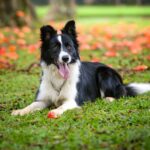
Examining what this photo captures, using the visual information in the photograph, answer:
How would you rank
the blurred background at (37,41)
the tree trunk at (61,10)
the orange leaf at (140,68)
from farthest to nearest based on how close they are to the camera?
the tree trunk at (61,10) → the blurred background at (37,41) → the orange leaf at (140,68)

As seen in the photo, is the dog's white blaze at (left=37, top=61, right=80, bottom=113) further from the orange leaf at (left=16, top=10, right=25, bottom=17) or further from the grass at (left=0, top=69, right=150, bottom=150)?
the orange leaf at (left=16, top=10, right=25, bottom=17)

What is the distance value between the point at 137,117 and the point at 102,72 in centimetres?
211

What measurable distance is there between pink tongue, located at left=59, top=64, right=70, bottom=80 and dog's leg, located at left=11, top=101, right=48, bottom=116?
586 mm

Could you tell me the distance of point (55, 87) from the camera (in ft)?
26.2

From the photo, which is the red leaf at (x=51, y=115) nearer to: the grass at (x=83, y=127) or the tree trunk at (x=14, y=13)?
the grass at (x=83, y=127)

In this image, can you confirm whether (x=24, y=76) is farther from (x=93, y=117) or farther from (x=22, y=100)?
(x=93, y=117)

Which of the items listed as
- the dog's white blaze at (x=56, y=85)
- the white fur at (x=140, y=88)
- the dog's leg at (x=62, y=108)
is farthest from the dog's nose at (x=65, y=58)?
the white fur at (x=140, y=88)

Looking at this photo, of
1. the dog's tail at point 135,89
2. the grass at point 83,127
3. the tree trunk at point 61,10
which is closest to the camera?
the grass at point 83,127

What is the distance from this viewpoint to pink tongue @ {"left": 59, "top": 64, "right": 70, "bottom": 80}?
25.6 ft

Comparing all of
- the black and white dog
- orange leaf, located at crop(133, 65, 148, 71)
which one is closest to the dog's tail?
the black and white dog

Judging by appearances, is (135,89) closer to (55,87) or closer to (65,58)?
(55,87)

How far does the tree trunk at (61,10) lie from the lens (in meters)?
30.0

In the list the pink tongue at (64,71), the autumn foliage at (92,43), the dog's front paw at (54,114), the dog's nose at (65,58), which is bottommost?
the autumn foliage at (92,43)

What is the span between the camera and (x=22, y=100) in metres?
8.67
